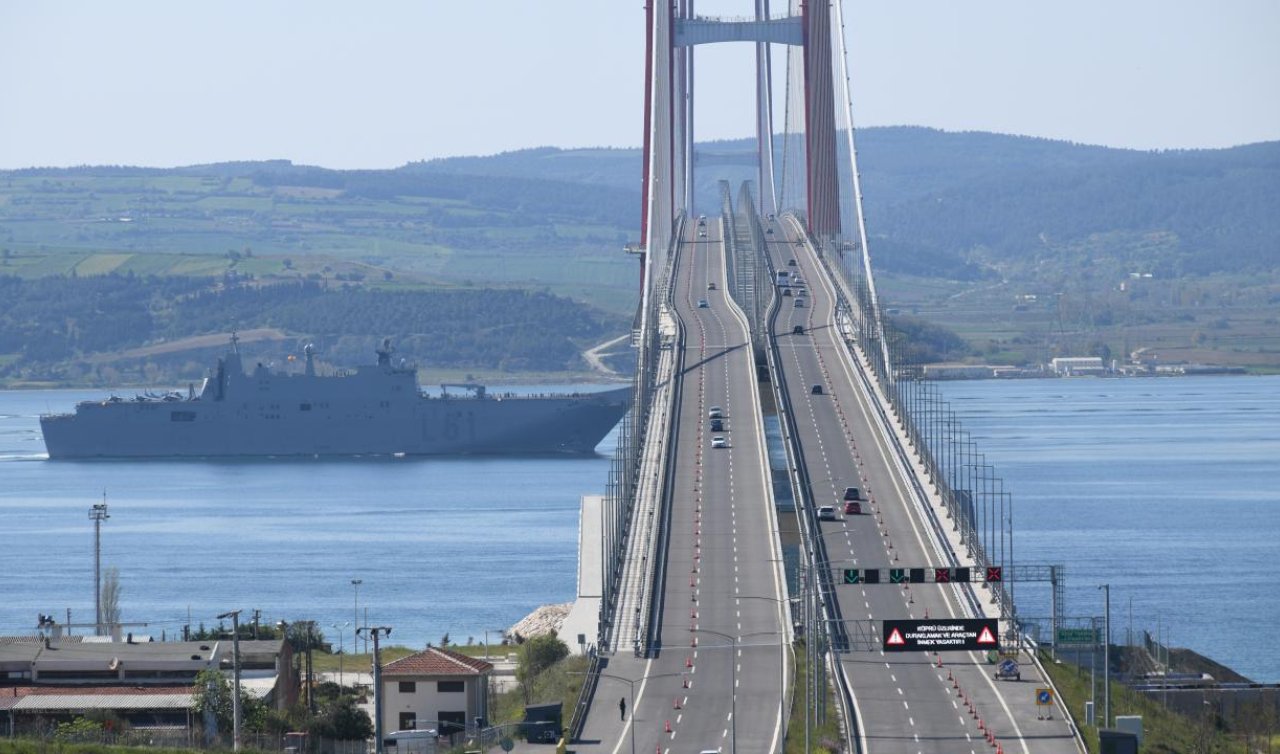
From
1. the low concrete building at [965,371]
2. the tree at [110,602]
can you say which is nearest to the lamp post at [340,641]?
the tree at [110,602]

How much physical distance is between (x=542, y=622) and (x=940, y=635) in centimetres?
1685

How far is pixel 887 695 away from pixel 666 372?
3546 cm

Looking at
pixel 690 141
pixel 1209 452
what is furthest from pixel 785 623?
pixel 690 141

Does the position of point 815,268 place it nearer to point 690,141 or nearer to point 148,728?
point 690,141

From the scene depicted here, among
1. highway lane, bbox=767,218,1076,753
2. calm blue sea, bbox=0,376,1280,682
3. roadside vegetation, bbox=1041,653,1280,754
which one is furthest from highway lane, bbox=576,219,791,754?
calm blue sea, bbox=0,376,1280,682

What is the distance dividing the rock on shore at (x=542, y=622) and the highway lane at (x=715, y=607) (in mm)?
3398

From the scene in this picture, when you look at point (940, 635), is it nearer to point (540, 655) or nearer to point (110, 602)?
point (540, 655)

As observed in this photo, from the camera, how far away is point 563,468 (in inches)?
4350

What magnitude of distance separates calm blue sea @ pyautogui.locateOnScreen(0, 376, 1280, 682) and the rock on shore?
1473 millimetres

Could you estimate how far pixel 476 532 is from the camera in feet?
254

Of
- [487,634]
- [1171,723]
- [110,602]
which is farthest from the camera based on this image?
[110,602]

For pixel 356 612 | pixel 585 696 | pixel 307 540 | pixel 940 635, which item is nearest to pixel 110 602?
pixel 356 612

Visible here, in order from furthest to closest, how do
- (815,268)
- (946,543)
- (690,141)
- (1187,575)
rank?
(690,141) < (815,268) < (1187,575) < (946,543)

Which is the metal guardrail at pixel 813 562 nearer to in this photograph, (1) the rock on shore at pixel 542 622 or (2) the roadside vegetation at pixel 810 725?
(2) the roadside vegetation at pixel 810 725
